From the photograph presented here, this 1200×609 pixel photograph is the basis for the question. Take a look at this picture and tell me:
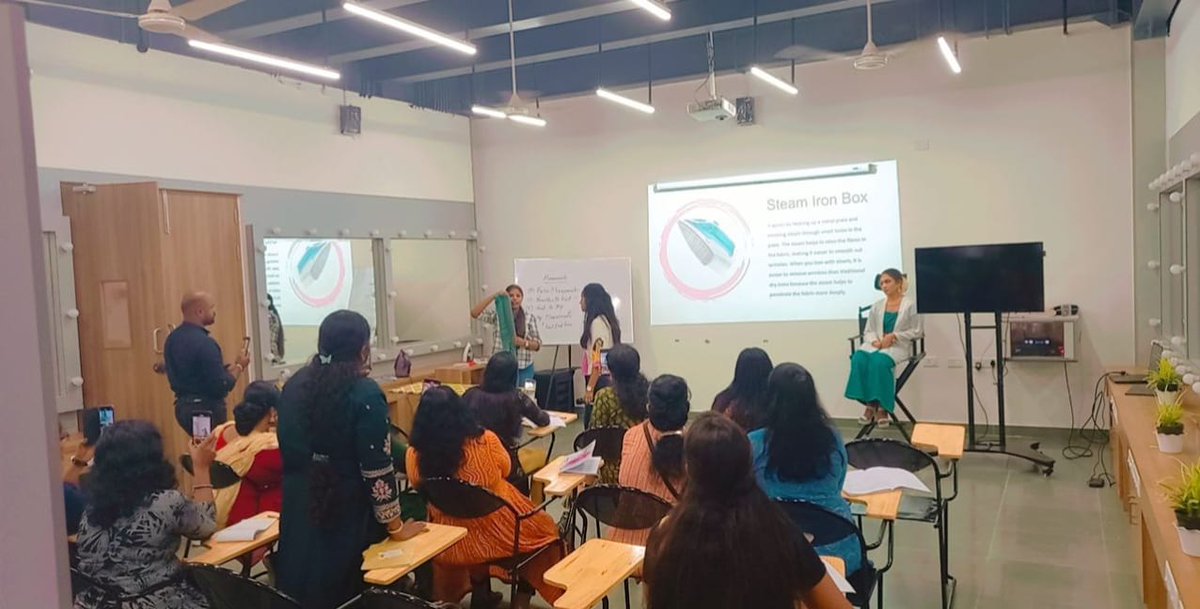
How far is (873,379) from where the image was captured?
6000 mm

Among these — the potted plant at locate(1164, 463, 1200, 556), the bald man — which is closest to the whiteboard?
the bald man

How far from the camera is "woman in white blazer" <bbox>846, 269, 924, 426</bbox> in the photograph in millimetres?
5945

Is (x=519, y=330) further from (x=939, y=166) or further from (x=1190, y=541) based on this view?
(x=1190, y=541)

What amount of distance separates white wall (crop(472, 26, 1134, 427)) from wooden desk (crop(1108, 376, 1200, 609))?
64.9 inches

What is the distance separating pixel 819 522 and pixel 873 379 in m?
3.86

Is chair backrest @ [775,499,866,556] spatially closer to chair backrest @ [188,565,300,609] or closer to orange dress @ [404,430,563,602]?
orange dress @ [404,430,563,602]

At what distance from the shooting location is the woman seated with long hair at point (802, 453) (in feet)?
8.28

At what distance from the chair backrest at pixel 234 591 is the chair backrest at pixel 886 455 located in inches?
86.5

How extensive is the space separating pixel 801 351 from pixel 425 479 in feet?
15.7

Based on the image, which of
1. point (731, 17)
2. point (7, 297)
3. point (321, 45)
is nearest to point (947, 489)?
point (731, 17)

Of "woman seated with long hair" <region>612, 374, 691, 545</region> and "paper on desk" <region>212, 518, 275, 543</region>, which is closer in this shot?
"paper on desk" <region>212, 518, 275, 543</region>

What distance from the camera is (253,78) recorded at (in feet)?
20.2

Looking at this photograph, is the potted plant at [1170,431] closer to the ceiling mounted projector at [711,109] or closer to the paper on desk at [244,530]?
the paper on desk at [244,530]

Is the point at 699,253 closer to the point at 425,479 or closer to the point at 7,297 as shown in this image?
the point at 425,479
